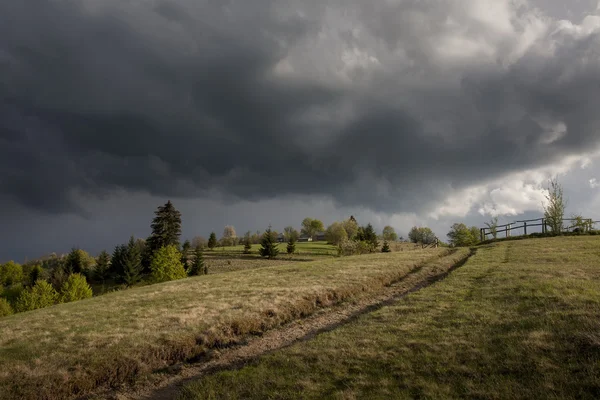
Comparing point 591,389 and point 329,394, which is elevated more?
point 591,389

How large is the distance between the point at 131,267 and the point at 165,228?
11.9 m

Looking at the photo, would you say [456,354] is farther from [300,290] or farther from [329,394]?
[300,290]

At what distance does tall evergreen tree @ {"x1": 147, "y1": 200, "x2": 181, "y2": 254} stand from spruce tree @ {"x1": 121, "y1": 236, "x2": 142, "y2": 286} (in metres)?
4.24

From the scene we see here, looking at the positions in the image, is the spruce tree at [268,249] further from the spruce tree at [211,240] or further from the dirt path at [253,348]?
the dirt path at [253,348]

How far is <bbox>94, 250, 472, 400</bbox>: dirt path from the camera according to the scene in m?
9.43

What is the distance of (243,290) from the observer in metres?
22.0

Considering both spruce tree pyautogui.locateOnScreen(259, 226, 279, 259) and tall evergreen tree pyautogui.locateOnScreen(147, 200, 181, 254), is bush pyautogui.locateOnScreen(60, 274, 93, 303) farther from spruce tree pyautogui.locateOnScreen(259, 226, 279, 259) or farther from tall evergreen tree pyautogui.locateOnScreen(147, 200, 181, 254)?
spruce tree pyautogui.locateOnScreen(259, 226, 279, 259)

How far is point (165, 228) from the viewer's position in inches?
3125

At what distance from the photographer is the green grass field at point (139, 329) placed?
10258mm

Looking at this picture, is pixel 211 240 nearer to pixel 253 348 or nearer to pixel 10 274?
pixel 10 274

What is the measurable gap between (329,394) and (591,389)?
5.45m

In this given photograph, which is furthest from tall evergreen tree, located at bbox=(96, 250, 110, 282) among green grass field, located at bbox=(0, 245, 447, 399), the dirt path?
the dirt path

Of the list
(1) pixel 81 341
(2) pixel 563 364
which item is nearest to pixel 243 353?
(1) pixel 81 341

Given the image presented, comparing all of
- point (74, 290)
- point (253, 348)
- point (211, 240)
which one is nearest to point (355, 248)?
point (74, 290)
